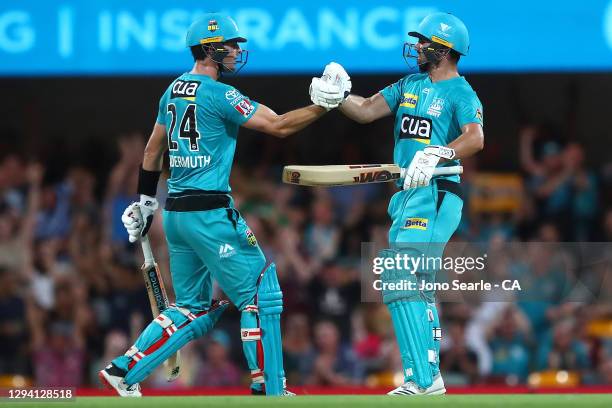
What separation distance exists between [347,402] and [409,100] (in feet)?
6.17

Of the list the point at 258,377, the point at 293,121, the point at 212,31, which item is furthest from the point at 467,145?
the point at 258,377

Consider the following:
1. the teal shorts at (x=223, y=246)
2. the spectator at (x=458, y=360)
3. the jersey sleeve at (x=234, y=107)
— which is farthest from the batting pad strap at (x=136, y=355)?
the spectator at (x=458, y=360)

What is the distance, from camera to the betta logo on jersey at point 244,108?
21.8 ft

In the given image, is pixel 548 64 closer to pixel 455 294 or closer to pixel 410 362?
pixel 455 294

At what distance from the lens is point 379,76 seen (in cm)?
1209

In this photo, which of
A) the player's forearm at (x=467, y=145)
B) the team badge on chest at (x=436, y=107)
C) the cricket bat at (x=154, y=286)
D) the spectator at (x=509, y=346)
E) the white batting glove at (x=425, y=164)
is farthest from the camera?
the spectator at (x=509, y=346)

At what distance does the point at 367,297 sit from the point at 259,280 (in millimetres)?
1056

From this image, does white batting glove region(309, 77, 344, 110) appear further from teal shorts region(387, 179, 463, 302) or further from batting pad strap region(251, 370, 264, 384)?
batting pad strap region(251, 370, 264, 384)

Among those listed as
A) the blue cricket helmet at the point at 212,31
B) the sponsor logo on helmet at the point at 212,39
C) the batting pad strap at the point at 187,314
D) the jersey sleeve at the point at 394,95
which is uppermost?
the blue cricket helmet at the point at 212,31

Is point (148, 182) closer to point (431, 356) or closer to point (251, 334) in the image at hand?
point (251, 334)

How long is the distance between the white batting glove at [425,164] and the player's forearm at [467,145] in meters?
0.04

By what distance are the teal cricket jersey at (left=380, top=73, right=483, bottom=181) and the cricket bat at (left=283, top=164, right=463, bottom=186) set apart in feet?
0.54

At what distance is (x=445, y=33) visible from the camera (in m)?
6.82

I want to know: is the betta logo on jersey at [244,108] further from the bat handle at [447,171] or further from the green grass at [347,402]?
the green grass at [347,402]
